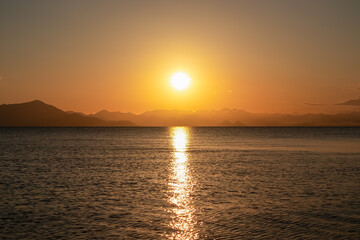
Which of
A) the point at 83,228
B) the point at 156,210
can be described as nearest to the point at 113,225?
the point at 83,228

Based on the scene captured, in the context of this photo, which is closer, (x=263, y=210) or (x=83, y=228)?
(x=83, y=228)

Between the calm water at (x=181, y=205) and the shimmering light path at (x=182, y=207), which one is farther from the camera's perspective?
the calm water at (x=181, y=205)

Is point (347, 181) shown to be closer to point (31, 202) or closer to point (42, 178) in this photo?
point (31, 202)

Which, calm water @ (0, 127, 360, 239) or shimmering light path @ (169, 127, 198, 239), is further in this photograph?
calm water @ (0, 127, 360, 239)

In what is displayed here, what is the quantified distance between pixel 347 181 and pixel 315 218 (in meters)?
18.3

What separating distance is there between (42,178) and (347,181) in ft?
115

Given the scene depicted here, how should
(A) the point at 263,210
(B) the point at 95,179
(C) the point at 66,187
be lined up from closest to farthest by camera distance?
(A) the point at 263,210 < (C) the point at 66,187 < (B) the point at 95,179

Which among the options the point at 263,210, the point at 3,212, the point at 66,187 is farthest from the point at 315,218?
the point at 66,187

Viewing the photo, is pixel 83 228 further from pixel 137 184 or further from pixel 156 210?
pixel 137 184

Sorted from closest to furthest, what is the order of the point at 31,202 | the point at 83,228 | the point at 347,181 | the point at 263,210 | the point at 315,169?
the point at 83,228 < the point at 263,210 < the point at 31,202 < the point at 347,181 < the point at 315,169

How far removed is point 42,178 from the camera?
143ft

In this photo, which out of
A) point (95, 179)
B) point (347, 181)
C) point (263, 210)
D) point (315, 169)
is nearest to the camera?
point (263, 210)

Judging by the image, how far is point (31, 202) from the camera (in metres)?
29.4

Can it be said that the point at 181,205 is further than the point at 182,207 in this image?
Yes
